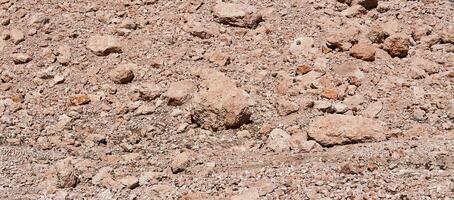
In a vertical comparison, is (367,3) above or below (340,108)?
above

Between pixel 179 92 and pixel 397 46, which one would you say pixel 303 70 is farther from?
pixel 179 92

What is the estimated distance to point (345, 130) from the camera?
11.6ft

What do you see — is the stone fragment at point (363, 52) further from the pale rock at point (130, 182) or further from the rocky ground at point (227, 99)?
the pale rock at point (130, 182)

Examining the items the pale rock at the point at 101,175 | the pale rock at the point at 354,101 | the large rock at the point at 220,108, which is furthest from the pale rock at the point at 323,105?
the pale rock at the point at 101,175

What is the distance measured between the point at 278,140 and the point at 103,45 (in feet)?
5.46

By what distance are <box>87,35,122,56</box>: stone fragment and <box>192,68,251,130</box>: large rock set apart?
0.93 metres

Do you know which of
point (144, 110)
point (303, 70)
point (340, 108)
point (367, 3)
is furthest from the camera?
point (367, 3)

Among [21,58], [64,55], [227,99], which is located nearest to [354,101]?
[227,99]

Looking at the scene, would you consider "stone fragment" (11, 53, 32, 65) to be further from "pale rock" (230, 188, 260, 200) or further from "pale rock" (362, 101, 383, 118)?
"pale rock" (362, 101, 383, 118)

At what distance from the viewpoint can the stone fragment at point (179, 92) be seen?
3.94 meters

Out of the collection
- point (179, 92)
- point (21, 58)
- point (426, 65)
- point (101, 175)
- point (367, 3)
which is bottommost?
point (101, 175)

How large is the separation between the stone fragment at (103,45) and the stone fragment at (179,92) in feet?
2.08

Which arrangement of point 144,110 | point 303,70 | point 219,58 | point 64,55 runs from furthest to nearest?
point 64,55
point 219,58
point 303,70
point 144,110

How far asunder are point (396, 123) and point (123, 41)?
215 centimetres
